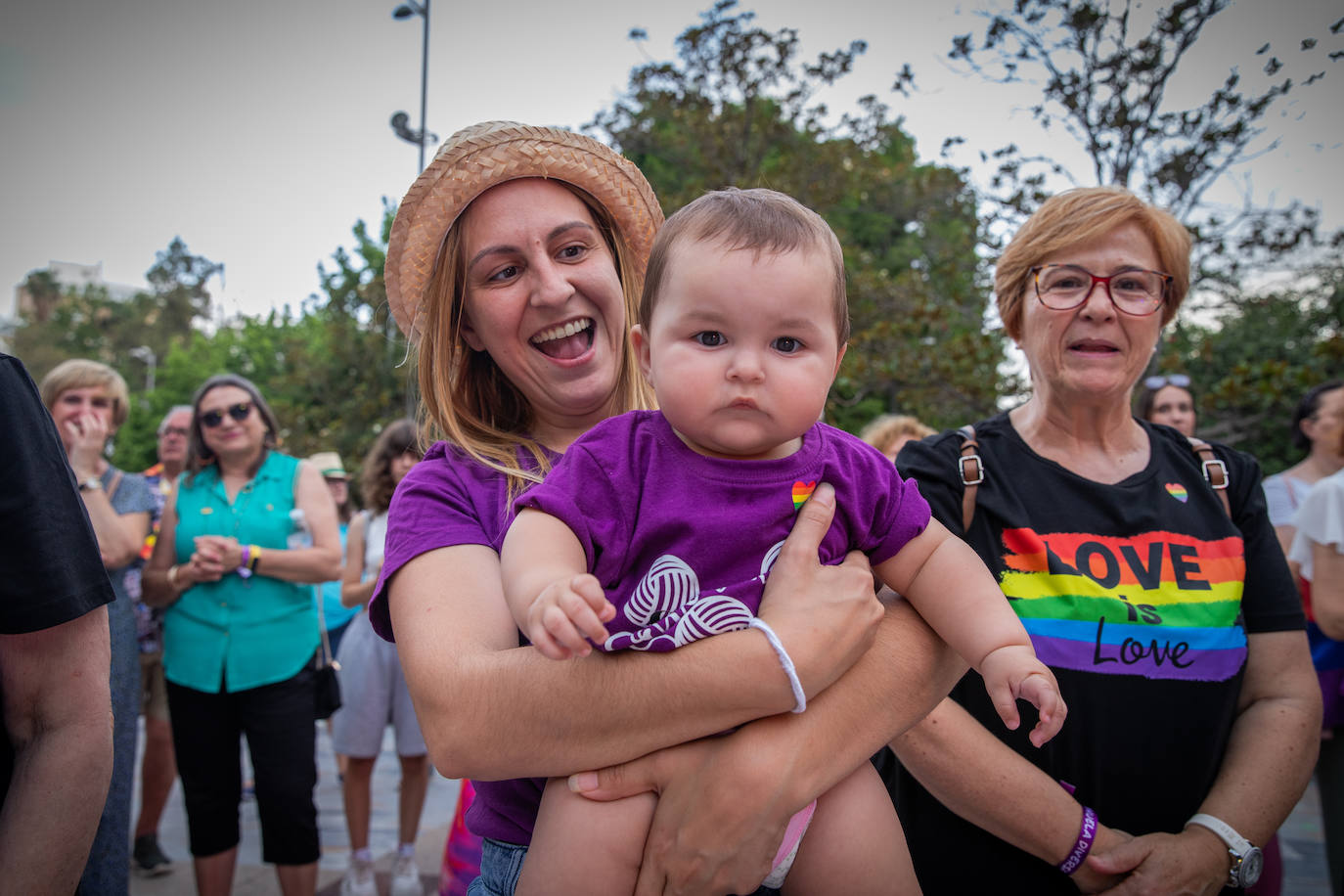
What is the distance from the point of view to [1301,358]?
45.3ft

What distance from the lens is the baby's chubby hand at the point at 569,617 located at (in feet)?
3.83

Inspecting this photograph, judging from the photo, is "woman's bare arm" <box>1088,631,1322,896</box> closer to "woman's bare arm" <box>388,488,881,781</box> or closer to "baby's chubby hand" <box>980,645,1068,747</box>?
"baby's chubby hand" <box>980,645,1068,747</box>

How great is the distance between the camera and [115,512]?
450cm

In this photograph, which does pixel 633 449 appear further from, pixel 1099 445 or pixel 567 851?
pixel 1099 445

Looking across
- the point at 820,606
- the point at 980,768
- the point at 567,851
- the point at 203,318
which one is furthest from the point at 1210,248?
the point at 203,318

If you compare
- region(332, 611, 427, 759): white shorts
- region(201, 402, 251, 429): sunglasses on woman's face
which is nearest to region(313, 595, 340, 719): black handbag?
region(332, 611, 427, 759): white shorts

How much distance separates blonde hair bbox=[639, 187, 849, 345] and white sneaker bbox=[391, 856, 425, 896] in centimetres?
438

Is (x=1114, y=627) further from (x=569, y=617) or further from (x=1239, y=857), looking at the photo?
(x=569, y=617)

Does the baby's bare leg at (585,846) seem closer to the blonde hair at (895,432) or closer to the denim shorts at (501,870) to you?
the denim shorts at (501,870)

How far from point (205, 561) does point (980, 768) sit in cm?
397

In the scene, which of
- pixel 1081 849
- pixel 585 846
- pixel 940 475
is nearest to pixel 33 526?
pixel 585 846

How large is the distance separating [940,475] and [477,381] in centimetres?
121

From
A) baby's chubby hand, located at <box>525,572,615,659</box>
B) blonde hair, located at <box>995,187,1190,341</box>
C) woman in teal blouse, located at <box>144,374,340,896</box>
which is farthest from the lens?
woman in teal blouse, located at <box>144,374,340,896</box>

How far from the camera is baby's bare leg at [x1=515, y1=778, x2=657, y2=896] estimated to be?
1.36 m
